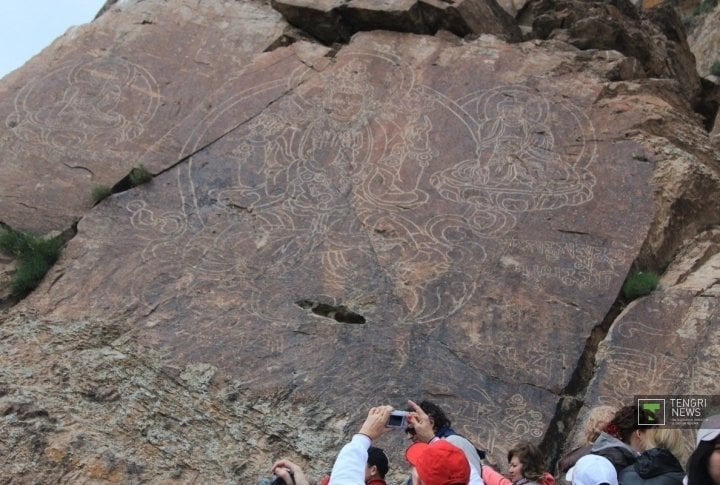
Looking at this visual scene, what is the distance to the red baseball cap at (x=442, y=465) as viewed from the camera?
12.3 feet

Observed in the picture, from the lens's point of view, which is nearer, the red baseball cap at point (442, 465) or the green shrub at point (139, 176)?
the red baseball cap at point (442, 465)

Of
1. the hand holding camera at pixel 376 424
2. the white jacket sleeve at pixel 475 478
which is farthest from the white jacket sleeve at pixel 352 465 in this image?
the white jacket sleeve at pixel 475 478

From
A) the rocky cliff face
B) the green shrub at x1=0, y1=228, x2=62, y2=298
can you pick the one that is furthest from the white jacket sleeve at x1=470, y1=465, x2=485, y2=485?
the green shrub at x1=0, y1=228, x2=62, y2=298

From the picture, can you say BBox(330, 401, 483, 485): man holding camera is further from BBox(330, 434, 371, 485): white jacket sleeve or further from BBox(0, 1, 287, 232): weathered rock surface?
BBox(0, 1, 287, 232): weathered rock surface

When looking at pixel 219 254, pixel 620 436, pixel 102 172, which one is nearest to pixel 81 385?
pixel 219 254

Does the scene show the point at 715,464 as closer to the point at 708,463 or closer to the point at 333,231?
the point at 708,463

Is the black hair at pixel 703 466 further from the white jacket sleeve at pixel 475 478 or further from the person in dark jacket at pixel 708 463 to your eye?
the white jacket sleeve at pixel 475 478

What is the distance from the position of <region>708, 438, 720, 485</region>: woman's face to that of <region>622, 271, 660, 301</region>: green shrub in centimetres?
457

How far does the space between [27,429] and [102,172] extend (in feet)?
12.1

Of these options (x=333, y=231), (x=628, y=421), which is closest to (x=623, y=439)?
(x=628, y=421)

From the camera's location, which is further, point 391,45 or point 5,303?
point 391,45

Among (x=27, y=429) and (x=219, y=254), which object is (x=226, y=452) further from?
(x=219, y=254)

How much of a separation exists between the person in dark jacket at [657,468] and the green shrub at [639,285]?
3374 mm

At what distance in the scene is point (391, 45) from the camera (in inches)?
407
